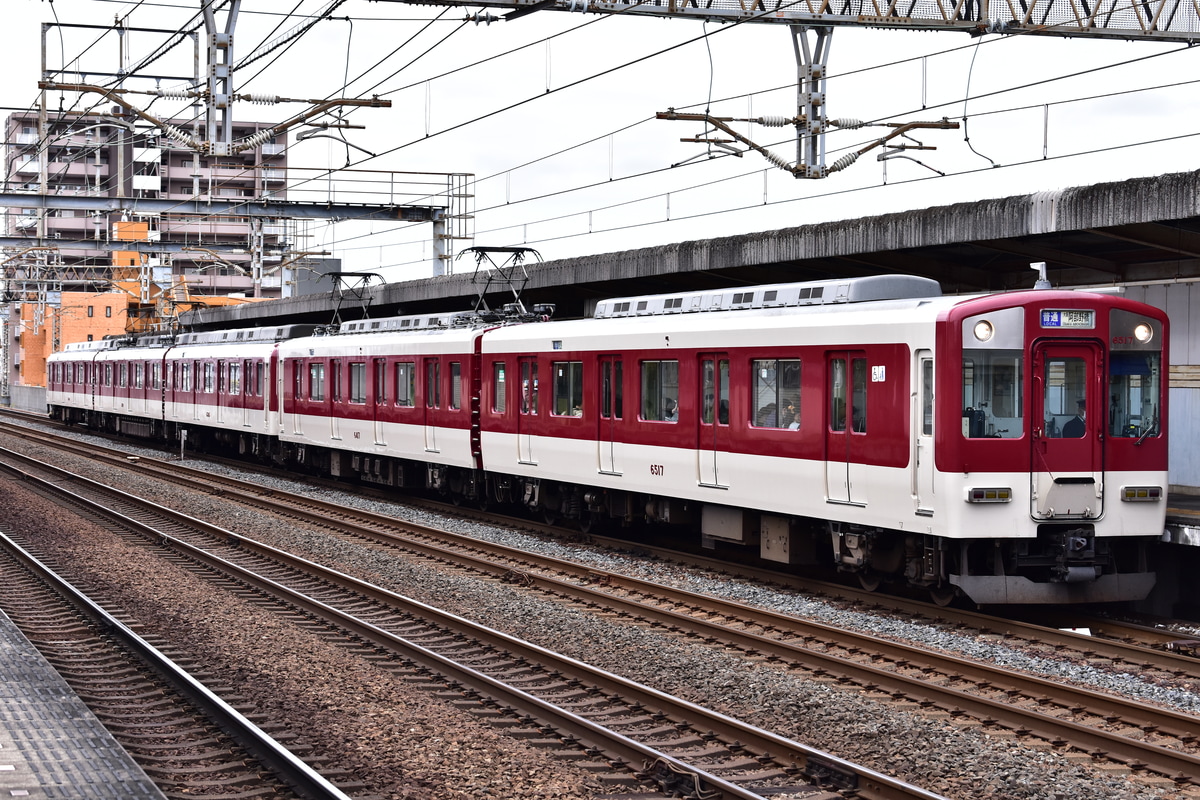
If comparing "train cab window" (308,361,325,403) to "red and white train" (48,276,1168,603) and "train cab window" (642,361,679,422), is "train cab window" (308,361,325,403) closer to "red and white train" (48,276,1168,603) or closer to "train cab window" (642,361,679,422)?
"red and white train" (48,276,1168,603)

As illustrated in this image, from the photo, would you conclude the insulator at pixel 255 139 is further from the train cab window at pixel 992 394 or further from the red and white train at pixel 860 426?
the train cab window at pixel 992 394

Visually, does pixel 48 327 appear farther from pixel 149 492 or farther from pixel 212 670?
pixel 212 670

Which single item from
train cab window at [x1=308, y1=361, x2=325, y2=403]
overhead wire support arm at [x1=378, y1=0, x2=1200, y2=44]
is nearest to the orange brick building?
train cab window at [x1=308, y1=361, x2=325, y2=403]

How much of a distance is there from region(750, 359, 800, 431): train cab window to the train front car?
218 centimetres

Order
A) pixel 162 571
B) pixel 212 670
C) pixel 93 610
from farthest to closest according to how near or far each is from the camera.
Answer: pixel 162 571, pixel 93 610, pixel 212 670

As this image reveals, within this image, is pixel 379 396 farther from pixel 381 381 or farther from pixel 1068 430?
pixel 1068 430

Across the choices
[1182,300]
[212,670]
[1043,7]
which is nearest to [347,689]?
[212,670]

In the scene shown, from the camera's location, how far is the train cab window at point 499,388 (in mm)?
20391

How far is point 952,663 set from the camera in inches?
405

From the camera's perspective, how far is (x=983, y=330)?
474 inches

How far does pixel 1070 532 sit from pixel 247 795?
7.73 m

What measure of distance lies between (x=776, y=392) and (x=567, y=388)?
4.90 m

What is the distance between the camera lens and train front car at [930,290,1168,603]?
11961mm

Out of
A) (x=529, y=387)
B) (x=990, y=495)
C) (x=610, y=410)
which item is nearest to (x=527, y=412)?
(x=529, y=387)
